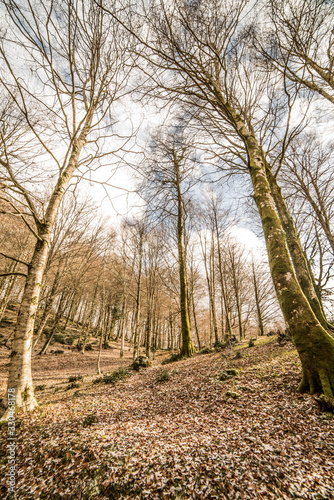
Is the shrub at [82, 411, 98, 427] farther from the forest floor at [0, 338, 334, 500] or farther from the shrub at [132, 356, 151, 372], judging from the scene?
the shrub at [132, 356, 151, 372]

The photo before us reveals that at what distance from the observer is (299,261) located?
6480 millimetres

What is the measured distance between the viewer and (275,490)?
1.73m

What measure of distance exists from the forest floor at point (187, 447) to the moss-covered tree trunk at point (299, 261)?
8.82 feet

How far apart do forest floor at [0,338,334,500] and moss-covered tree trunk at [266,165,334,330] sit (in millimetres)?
2690

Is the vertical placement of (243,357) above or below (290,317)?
below

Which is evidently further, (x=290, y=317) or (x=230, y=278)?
(x=230, y=278)

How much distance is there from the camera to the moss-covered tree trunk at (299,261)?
241 inches

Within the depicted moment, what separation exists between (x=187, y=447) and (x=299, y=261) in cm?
631

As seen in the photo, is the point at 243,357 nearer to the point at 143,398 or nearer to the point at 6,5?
the point at 143,398

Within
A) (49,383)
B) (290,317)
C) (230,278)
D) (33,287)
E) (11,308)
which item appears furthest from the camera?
(11,308)

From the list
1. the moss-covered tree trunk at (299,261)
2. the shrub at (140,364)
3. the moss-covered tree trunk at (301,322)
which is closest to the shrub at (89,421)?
the moss-covered tree trunk at (301,322)

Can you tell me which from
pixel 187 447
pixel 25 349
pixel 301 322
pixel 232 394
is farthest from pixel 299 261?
pixel 25 349

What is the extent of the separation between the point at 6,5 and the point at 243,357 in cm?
1053

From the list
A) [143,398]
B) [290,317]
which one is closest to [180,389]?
[143,398]
